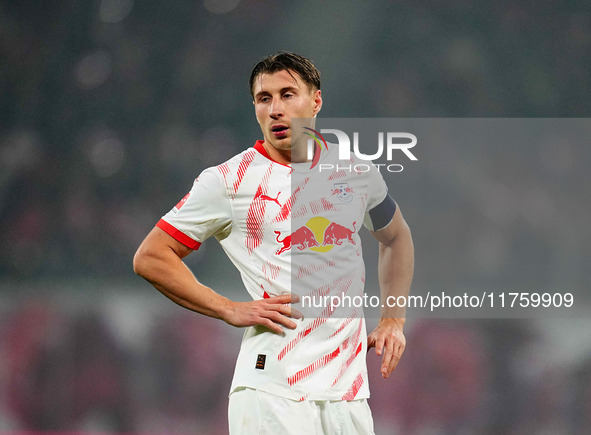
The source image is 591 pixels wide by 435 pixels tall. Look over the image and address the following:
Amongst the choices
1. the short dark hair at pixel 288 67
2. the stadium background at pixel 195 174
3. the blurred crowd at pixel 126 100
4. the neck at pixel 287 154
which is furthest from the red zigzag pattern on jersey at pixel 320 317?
the blurred crowd at pixel 126 100

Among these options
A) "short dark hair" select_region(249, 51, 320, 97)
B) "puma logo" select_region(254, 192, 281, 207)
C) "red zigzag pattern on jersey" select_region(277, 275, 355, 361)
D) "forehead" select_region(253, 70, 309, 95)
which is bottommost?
"red zigzag pattern on jersey" select_region(277, 275, 355, 361)

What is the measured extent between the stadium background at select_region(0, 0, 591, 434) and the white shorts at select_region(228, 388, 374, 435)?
65.0 inches

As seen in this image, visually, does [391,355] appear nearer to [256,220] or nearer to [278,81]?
[256,220]

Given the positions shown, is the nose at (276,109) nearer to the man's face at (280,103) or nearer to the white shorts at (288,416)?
the man's face at (280,103)

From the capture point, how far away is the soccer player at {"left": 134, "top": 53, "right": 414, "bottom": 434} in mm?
1675

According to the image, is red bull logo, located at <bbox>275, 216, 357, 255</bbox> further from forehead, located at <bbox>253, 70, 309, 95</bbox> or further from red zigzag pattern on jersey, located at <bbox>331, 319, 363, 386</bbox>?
forehead, located at <bbox>253, 70, 309, 95</bbox>

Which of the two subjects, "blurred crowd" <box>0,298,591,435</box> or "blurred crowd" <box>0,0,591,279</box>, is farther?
"blurred crowd" <box>0,0,591,279</box>

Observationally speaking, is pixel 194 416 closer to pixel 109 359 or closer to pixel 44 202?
pixel 109 359

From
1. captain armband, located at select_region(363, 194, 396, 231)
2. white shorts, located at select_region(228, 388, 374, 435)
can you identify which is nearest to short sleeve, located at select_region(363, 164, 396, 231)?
captain armband, located at select_region(363, 194, 396, 231)

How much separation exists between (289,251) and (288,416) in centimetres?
40

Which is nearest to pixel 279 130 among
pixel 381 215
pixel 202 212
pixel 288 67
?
pixel 288 67

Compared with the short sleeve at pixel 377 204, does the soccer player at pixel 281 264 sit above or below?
below

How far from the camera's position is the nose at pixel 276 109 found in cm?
186

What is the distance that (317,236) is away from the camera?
1.78 metres
